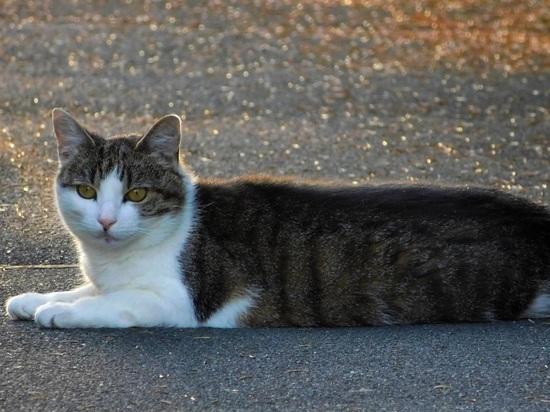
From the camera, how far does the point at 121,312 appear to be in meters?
4.77

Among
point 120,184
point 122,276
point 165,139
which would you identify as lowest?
point 122,276

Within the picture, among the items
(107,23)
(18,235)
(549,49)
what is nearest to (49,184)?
(18,235)

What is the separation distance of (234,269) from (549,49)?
711 centimetres

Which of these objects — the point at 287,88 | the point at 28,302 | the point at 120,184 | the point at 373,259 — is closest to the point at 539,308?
the point at 373,259

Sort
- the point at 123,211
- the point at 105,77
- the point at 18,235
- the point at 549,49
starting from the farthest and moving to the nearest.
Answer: the point at 549,49, the point at 105,77, the point at 18,235, the point at 123,211

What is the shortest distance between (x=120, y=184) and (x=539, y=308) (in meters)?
2.01

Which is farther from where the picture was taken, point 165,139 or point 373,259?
point 165,139

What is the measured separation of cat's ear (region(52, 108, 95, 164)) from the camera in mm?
5074

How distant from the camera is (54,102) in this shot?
354 inches

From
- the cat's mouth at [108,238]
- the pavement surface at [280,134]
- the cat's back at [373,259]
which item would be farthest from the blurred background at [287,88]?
the cat's back at [373,259]

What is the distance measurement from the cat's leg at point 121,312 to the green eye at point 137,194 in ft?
1.39

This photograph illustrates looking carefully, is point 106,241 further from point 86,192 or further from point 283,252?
point 283,252

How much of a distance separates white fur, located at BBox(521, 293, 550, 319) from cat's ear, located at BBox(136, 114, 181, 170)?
1788mm

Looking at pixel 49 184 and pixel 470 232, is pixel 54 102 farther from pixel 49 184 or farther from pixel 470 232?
pixel 470 232
